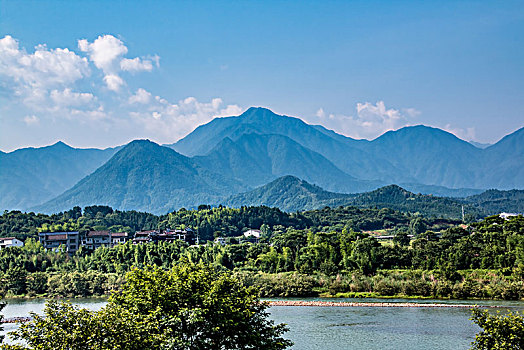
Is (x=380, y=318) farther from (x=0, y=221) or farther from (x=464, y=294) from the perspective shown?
(x=0, y=221)

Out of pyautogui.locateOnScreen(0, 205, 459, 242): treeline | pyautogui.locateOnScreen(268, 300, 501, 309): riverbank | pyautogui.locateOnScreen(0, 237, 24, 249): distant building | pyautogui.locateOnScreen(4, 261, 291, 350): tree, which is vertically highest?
pyautogui.locateOnScreen(0, 205, 459, 242): treeline

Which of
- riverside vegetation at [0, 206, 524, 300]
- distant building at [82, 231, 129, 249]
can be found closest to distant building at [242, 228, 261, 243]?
distant building at [82, 231, 129, 249]

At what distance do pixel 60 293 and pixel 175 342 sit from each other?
4416cm

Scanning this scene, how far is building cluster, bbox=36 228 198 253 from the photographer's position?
83.1 m

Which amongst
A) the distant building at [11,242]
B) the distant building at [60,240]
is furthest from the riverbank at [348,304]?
the distant building at [11,242]

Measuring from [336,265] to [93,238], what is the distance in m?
48.3

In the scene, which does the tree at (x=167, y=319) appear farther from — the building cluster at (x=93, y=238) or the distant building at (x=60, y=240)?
the distant building at (x=60, y=240)

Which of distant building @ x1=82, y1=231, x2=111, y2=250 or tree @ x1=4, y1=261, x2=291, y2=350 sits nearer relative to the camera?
tree @ x1=4, y1=261, x2=291, y2=350

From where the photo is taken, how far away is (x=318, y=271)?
57.5 metres

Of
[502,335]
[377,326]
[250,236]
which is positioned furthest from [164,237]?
[502,335]

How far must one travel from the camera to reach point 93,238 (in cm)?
8962

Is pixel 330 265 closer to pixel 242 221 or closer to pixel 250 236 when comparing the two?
pixel 250 236

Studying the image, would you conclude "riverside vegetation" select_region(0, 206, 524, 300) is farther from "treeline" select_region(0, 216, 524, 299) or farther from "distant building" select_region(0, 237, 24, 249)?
"distant building" select_region(0, 237, 24, 249)

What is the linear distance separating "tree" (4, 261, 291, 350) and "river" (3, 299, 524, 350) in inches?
401
